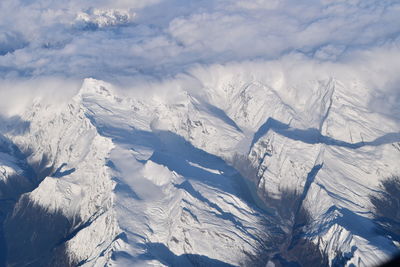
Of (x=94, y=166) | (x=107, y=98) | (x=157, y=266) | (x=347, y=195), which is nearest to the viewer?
Result: (x=157, y=266)

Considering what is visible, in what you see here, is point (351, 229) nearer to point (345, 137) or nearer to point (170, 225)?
point (170, 225)

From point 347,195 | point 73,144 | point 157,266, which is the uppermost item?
point 157,266

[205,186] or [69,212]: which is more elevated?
[205,186]

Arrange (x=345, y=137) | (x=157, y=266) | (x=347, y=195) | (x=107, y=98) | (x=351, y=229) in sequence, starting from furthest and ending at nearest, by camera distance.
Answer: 1. (x=107, y=98)
2. (x=345, y=137)
3. (x=347, y=195)
4. (x=351, y=229)
5. (x=157, y=266)

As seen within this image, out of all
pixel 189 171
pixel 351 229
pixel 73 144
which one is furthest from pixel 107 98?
pixel 351 229

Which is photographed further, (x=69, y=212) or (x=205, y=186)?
(x=69, y=212)

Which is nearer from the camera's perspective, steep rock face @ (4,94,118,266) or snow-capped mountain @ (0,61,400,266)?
snow-capped mountain @ (0,61,400,266)

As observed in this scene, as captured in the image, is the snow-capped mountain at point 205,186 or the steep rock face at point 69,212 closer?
the snow-capped mountain at point 205,186

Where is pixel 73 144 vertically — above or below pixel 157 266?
below
